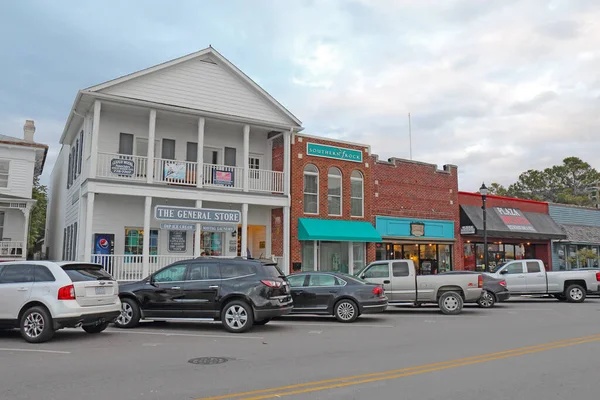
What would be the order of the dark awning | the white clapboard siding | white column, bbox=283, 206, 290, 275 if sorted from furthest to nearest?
1. the dark awning
2. white column, bbox=283, 206, 290, 275
3. the white clapboard siding

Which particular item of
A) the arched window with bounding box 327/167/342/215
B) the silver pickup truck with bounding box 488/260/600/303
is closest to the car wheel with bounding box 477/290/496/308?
the silver pickup truck with bounding box 488/260/600/303

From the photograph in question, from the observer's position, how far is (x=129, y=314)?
12.0 m

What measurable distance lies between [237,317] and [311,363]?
3.82m

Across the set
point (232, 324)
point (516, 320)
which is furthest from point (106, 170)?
point (516, 320)

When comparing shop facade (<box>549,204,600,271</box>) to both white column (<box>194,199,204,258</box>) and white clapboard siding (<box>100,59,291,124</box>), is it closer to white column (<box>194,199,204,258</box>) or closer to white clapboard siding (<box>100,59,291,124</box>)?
white clapboard siding (<box>100,59,291,124</box>)

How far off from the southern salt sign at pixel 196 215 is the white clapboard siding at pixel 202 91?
4174mm

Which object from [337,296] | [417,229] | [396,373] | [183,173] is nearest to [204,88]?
[183,173]

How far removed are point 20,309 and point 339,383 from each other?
667 centimetres

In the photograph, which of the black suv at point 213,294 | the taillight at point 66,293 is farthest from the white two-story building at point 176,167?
the taillight at point 66,293

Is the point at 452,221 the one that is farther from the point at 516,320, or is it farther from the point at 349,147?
the point at 516,320

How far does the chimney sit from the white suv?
69.9 feet

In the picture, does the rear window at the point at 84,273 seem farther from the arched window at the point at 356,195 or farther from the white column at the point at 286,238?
the arched window at the point at 356,195

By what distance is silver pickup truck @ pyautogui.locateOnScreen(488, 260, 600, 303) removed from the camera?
20.0 meters

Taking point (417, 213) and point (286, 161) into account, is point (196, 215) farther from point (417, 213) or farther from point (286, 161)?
point (417, 213)
